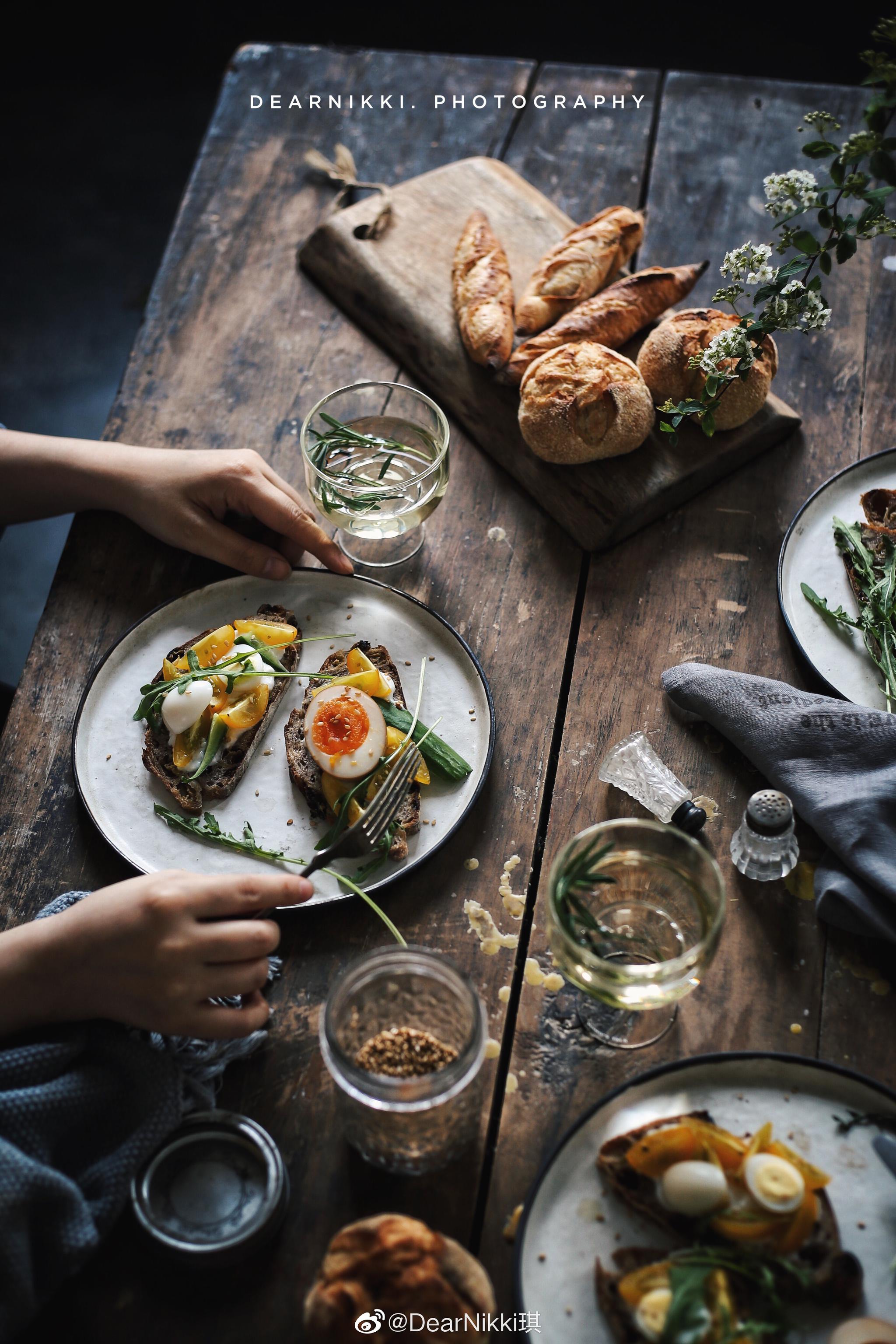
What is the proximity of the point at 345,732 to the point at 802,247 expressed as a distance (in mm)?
893

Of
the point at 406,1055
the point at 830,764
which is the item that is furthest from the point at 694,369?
the point at 406,1055

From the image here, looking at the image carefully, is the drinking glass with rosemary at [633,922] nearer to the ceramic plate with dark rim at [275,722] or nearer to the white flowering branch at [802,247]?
the ceramic plate with dark rim at [275,722]

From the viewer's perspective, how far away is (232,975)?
1101 millimetres

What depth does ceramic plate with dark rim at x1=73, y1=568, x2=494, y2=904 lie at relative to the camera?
1.27 m

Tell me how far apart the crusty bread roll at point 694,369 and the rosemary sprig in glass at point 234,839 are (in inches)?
35.8

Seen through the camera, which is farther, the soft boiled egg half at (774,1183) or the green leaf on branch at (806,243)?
the green leaf on branch at (806,243)

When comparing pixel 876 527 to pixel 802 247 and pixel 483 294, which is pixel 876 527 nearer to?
pixel 802 247

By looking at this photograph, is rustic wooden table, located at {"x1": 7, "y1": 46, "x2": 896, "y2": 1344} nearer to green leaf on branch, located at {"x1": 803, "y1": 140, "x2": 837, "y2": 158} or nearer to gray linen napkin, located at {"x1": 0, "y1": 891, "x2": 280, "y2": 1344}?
gray linen napkin, located at {"x1": 0, "y1": 891, "x2": 280, "y2": 1344}

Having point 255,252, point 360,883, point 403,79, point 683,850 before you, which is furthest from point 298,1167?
point 403,79

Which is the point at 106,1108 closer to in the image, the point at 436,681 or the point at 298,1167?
the point at 298,1167

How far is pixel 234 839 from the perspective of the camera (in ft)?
4.17

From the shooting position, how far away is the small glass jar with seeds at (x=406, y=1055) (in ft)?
3.18

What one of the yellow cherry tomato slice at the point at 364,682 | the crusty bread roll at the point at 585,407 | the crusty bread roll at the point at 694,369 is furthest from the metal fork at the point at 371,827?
the crusty bread roll at the point at 694,369

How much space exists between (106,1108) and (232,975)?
189 mm
